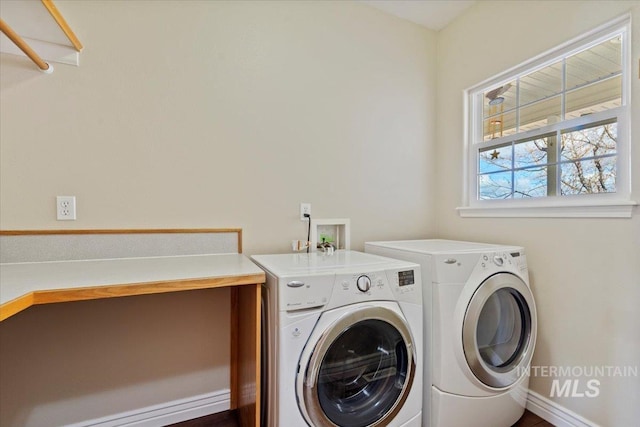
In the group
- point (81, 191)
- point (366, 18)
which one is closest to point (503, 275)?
point (366, 18)

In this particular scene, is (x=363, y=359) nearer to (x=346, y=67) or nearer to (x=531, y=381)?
(x=531, y=381)

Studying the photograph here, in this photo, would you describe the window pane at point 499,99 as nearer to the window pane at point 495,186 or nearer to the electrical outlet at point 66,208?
the window pane at point 495,186

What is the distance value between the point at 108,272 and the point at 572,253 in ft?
7.23

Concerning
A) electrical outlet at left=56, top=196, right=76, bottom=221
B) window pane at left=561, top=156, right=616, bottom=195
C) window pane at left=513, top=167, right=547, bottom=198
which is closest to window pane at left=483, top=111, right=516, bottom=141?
window pane at left=513, top=167, right=547, bottom=198

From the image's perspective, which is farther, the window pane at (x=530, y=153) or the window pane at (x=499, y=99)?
the window pane at (x=499, y=99)

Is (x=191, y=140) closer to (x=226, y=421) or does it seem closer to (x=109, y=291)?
(x=109, y=291)

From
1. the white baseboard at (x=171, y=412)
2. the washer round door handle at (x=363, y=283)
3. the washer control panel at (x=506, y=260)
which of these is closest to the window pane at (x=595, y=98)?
the washer control panel at (x=506, y=260)

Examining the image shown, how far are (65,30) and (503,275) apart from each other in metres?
2.30

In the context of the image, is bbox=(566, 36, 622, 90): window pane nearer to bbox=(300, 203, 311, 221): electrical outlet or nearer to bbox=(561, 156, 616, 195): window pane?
bbox=(561, 156, 616, 195): window pane

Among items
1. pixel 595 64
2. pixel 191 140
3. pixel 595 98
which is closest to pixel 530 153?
pixel 595 98

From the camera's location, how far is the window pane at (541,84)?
5.75 ft

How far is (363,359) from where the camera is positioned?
129cm

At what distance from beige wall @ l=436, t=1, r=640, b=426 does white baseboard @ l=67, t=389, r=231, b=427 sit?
1829mm

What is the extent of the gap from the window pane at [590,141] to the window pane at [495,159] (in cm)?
34
